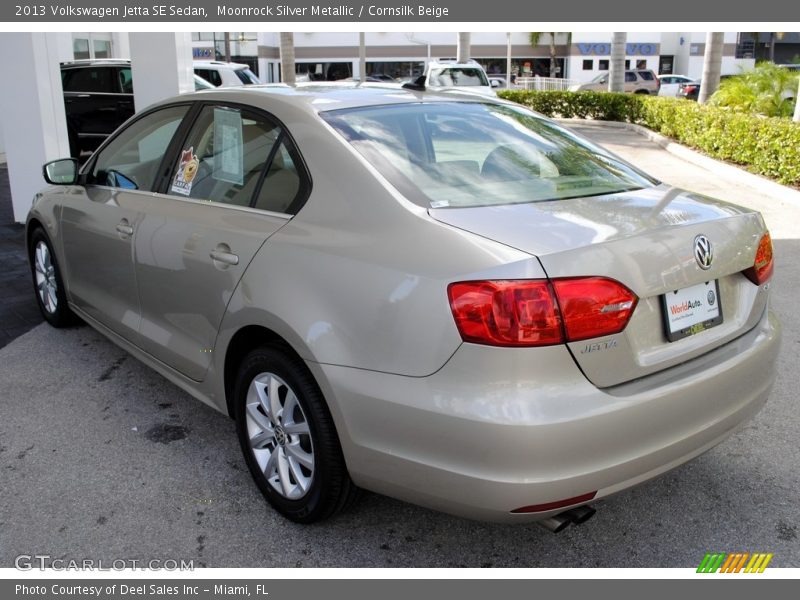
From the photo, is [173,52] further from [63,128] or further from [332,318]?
[332,318]

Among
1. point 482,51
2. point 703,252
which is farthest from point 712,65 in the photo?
point 482,51

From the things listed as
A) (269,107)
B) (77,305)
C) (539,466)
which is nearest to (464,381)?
(539,466)

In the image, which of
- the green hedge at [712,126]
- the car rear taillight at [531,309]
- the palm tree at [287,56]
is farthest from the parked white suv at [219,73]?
the car rear taillight at [531,309]

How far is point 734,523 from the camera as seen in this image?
3098 millimetres

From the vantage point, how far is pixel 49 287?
214 inches

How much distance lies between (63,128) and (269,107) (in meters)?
6.78

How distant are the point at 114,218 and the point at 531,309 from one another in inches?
105

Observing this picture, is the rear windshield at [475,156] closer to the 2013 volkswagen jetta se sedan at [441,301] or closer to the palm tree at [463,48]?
the 2013 volkswagen jetta se sedan at [441,301]

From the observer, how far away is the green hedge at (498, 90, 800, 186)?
10750mm

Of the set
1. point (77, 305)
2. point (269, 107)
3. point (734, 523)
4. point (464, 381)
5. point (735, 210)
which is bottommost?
point (734, 523)

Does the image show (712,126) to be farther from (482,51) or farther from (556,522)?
(482,51)

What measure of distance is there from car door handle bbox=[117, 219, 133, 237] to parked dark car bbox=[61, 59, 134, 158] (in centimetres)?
1043

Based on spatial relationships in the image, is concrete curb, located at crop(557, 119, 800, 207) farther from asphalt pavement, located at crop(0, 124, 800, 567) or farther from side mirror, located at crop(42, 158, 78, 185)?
side mirror, located at crop(42, 158, 78, 185)

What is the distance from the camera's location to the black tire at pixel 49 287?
5172 millimetres
